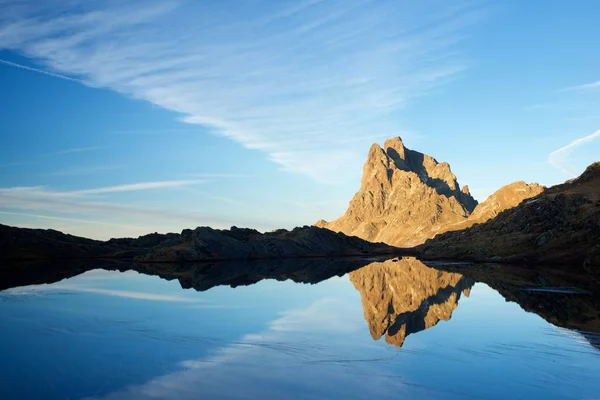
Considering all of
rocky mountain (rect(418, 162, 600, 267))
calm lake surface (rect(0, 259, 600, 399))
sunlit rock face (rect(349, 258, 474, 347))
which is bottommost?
calm lake surface (rect(0, 259, 600, 399))

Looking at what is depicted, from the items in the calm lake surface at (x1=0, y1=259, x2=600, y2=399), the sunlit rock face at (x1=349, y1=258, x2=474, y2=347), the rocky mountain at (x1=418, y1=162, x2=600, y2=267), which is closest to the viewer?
the calm lake surface at (x1=0, y1=259, x2=600, y2=399)

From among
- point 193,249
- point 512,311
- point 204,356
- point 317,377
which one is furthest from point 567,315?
point 193,249

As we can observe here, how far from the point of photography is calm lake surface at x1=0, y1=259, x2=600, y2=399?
899 inches

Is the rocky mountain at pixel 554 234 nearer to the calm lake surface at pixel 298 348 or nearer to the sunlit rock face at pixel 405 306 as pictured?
the sunlit rock face at pixel 405 306

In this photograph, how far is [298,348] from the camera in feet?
105

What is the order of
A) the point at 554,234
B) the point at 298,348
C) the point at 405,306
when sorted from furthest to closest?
the point at 554,234 → the point at 405,306 → the point at 298,348

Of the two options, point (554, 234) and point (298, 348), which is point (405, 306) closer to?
point (298, 348)

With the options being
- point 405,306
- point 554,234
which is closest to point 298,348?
point 405,306

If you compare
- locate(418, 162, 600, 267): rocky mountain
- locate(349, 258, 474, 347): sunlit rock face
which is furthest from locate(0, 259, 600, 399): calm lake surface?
locate(418, 162, 600, 267): rocky mountain

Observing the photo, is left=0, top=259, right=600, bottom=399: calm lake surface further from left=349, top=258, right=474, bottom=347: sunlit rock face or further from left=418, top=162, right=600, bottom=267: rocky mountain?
left=418, top=162, right=600, bottom=267: rocky mountain

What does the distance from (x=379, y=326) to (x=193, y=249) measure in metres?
158

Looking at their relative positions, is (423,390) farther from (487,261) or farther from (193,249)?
Answer: (193,249)

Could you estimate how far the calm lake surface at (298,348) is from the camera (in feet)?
74.9

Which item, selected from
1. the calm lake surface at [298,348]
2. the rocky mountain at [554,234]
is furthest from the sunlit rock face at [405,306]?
the rocky mountain at [554,234]
